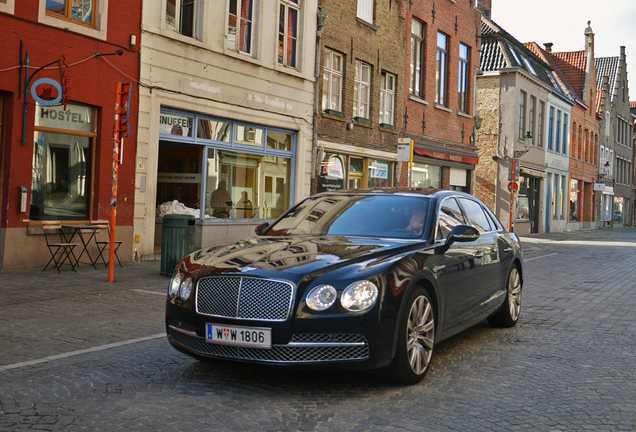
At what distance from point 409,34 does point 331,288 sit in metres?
21.0

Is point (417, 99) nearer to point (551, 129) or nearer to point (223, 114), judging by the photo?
point (223, 114)

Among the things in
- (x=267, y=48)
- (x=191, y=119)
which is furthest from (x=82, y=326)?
(x=267, y=48)

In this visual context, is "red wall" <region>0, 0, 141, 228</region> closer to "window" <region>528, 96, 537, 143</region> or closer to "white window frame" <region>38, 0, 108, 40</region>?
"white window frame" <region>38, 0, 108, 40</region>

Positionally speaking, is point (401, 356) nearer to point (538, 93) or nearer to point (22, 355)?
point (22, 355)

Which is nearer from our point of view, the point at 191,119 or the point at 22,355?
the point at 22,355

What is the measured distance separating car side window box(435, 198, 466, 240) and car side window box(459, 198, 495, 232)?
269 mm

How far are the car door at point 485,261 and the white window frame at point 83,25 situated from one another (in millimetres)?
8501

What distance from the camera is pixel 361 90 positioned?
2177 cm

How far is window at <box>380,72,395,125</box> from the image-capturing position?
2297cm

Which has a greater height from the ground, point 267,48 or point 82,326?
point 267,48

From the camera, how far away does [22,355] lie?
5.89 m

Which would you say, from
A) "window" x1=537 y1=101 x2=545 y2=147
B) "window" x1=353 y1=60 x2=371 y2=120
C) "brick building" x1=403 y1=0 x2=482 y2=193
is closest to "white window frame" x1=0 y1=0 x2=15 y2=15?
"window" x1=353 y1=60 x2=371 y2=120

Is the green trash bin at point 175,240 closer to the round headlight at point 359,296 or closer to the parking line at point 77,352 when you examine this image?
the parking line at point 77,352

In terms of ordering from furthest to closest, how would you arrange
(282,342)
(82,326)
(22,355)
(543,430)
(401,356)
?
1. (82,326)
2. (22,355)
3. (401,356)
4. (282,342)
5. (543,430)
